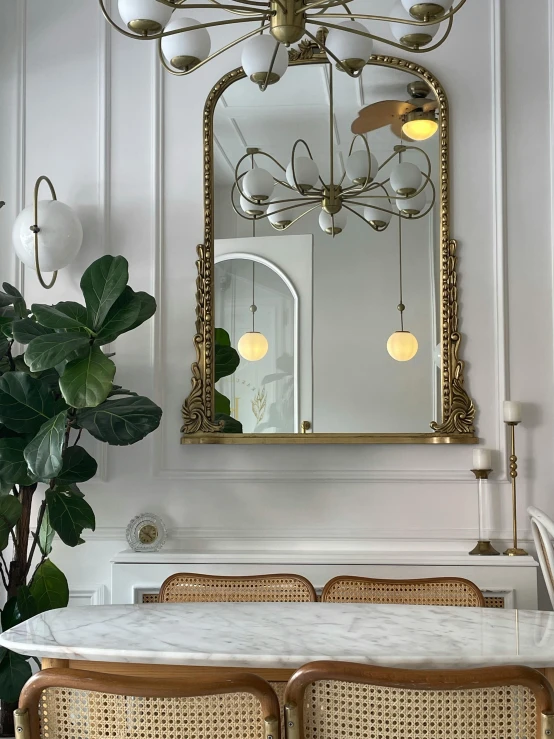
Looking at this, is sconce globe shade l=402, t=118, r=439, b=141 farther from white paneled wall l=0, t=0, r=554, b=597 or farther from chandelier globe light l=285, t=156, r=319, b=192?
chandelier globe light l=285, t=156, r=319, b=192

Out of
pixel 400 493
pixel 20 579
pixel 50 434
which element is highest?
pixel 50 434

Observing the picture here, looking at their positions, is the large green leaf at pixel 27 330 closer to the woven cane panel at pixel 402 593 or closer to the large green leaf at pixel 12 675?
the large green leaf at pixel 12 675

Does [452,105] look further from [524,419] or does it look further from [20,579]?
[20,579]

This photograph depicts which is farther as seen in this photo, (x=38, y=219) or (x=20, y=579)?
(x=38, y=219)

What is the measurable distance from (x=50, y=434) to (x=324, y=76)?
6.46 feet

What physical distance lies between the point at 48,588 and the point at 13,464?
1.64 feet

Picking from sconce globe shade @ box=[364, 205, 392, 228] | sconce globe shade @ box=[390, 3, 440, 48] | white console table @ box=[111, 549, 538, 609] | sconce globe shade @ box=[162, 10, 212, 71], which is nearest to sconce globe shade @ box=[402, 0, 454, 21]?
sconce globe shade @ box=[390, 3, 440, 48]

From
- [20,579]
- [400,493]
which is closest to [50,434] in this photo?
[20,579]

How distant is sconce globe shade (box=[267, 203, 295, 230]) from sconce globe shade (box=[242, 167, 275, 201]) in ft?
0.17

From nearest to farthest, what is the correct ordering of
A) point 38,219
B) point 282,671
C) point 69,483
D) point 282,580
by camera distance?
point 282,671, point 282,580, point 69,483, point 38,219

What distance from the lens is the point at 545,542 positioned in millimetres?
2832

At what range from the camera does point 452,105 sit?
361cm

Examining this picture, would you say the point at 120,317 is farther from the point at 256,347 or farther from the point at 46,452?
the point at 256,347

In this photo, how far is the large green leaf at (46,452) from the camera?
2797 millimetres
